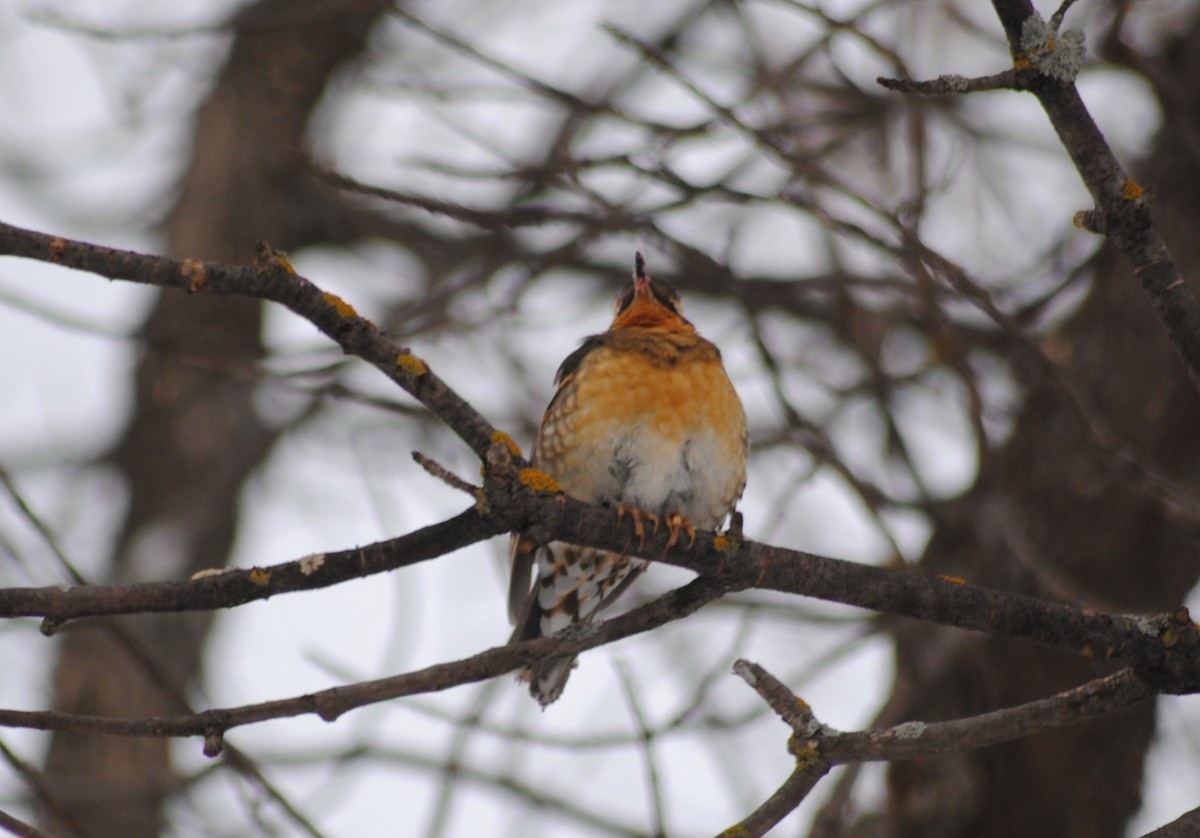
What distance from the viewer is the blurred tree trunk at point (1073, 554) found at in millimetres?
4961

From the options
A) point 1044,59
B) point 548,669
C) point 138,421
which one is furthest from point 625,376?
point 138,421

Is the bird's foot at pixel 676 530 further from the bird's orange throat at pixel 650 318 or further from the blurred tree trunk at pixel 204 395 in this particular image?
the blurred tree trunk at pixel 204 395

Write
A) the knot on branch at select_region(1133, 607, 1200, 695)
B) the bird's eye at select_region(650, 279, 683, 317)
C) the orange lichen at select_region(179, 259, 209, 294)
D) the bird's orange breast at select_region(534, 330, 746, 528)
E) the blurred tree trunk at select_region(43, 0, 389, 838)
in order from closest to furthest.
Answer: the orange lichen at select_region(179, 259, 209, 294), the knot on branch at select_region(1133, 607, 1200, 695), the bird's orange breast at select_region(534, 330, 746, 528), the bird's eye at select_region(650, 279, 683, 317), the blurred tree trunk at select_region(43, 0, 389, 838)

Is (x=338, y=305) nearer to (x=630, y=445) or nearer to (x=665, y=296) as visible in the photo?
(x=630, y=445)

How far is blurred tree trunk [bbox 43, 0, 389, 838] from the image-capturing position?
708 centimetres

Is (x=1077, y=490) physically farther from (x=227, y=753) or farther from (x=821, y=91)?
(x=227, y=753)

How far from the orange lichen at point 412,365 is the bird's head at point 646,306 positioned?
2.34 m

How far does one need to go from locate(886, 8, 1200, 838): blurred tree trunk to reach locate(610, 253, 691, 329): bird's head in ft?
4.34

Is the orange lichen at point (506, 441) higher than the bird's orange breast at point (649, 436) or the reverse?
the reverse

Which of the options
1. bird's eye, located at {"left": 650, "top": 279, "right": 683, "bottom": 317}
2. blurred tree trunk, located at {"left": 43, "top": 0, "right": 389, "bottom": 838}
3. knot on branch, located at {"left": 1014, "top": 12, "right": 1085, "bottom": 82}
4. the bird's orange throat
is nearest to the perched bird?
the bird's orange throat

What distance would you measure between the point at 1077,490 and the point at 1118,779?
1.14m

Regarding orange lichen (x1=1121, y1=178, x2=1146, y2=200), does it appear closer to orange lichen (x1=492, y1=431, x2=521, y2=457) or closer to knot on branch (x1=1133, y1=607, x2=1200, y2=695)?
knot on branch (x1=1133, y1=607, x2=1200, y2=695)

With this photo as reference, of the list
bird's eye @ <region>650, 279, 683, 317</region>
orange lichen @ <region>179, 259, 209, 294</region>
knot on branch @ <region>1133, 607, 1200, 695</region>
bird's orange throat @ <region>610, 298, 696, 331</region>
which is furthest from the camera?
bird's eye @ <region>650, 279, 683, 317</region>

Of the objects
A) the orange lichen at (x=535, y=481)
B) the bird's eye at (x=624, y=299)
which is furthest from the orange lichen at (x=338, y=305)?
the bird's eye at (x=624, y=299)
